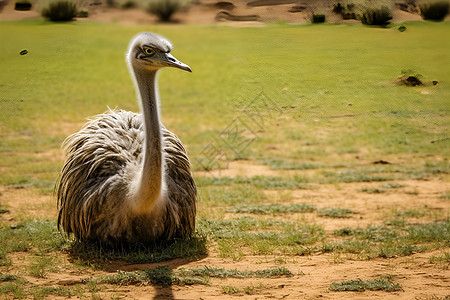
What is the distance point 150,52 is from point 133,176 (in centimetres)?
123

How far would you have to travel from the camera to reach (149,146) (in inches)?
227

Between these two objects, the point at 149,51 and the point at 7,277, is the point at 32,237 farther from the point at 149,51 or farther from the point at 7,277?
the point at 149,51

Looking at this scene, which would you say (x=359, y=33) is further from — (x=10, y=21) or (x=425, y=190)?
(x=425, y=190)

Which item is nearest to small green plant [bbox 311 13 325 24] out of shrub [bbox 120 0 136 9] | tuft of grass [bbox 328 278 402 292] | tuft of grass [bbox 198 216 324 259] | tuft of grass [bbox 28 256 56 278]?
shrub [bbox 120 0 136 9]

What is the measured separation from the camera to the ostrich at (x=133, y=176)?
5871mm

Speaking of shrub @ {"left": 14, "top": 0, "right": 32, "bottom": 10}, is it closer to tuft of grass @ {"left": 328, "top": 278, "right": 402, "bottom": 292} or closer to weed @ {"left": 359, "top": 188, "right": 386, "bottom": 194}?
tuft of grass @ {"left": 328, "top": 278, "right": 402, "bottom": 292}

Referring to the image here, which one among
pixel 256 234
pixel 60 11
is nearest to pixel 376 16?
pixel 60 11

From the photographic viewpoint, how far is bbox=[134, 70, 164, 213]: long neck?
5773 mm

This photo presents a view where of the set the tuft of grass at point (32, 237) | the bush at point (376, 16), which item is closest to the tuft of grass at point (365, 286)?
the bush at point (376, 16)

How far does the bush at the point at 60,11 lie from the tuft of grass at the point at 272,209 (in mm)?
4299

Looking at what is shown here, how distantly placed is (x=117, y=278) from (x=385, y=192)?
547 centimetres

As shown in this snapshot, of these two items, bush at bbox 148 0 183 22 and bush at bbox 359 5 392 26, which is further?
bush at bbox 148 0 183 22

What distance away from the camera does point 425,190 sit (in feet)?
32.3

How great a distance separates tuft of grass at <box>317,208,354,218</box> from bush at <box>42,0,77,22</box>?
182 inches
